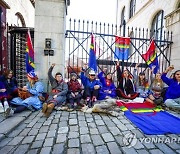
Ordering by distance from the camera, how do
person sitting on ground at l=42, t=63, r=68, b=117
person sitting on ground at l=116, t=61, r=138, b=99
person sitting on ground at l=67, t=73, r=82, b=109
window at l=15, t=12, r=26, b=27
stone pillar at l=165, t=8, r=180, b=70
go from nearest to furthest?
1. person sitting on ground at l=42, t=63, r=68, b=117
2. person sitting on ground at l=67, t=73, r=82, b=109
3. person sitting on ground at l=116, t=61, r=138, b=99
4. stone pillar at l=165, t=8, r=180, b=70
5. window at l=15, t=12, r=26, b=27

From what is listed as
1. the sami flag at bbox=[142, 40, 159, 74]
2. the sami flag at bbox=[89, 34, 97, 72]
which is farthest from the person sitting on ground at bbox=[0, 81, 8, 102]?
the sami flag at bbox=[142, 40, 159, 74]

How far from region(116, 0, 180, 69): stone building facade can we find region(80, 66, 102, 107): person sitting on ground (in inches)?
189

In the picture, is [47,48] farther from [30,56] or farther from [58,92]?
[58,92]

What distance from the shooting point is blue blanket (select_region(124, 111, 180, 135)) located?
132 inches

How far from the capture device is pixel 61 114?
14.6 feet

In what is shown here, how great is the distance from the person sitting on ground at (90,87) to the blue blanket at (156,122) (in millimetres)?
1350

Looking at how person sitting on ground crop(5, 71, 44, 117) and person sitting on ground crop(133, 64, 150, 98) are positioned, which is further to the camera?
person sitting on ground crop(133, 64, 150, 98)

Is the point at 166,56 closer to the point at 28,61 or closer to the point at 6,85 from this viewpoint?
the point at 28,61

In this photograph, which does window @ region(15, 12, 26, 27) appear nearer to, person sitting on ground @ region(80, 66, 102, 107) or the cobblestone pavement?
person sitting on ground @ region(80, 66, 102, 107)

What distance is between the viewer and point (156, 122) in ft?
12.6

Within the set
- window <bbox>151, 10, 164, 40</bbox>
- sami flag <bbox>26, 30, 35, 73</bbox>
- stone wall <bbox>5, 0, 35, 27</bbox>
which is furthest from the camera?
window <bbox>151, 10, 164, 40</bbox>

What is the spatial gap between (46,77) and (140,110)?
12.1ft

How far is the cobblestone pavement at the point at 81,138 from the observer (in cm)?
260

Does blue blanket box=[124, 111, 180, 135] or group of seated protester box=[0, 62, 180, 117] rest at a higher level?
group of seated protester box=[0, 62, 180, 117]
